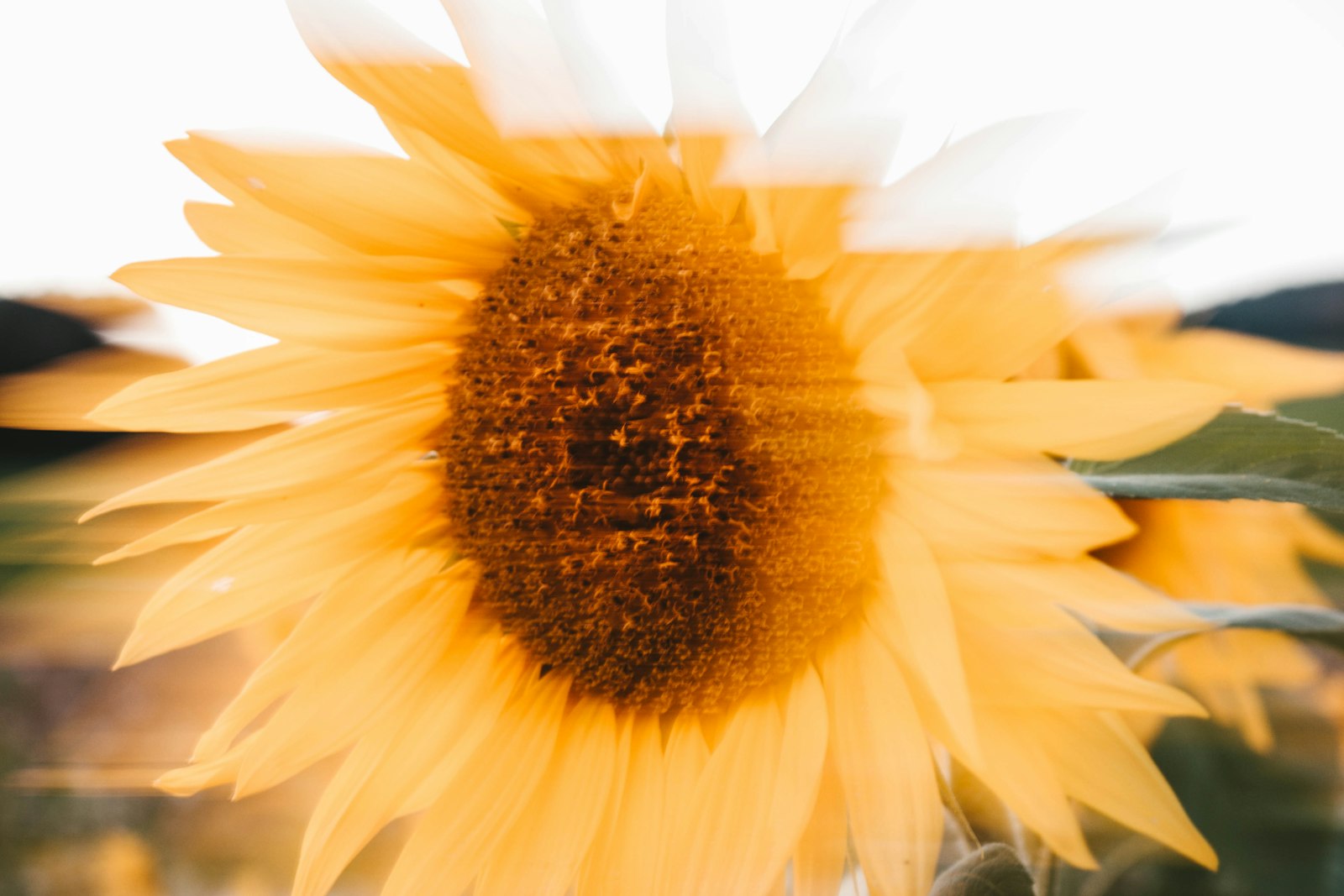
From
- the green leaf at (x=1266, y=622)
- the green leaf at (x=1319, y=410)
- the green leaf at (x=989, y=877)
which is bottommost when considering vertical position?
the green leaf at (x=989, y=877)

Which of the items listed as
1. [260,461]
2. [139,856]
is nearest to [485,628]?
[260,461]

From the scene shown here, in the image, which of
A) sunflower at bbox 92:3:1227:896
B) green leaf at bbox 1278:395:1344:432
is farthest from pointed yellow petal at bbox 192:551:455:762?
green leaf at bbox 1278:395:1344:432

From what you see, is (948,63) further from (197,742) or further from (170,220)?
(197,742)

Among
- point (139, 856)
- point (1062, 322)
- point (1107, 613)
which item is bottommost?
point (139, 856)

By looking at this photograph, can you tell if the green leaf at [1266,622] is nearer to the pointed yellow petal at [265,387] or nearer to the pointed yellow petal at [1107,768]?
the pointed yellow petal at [1107,768]

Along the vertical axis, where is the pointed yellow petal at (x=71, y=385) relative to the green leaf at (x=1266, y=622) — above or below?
above

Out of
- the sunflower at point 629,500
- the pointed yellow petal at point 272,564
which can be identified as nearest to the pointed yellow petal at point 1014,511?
the sunflower at point 629,500
